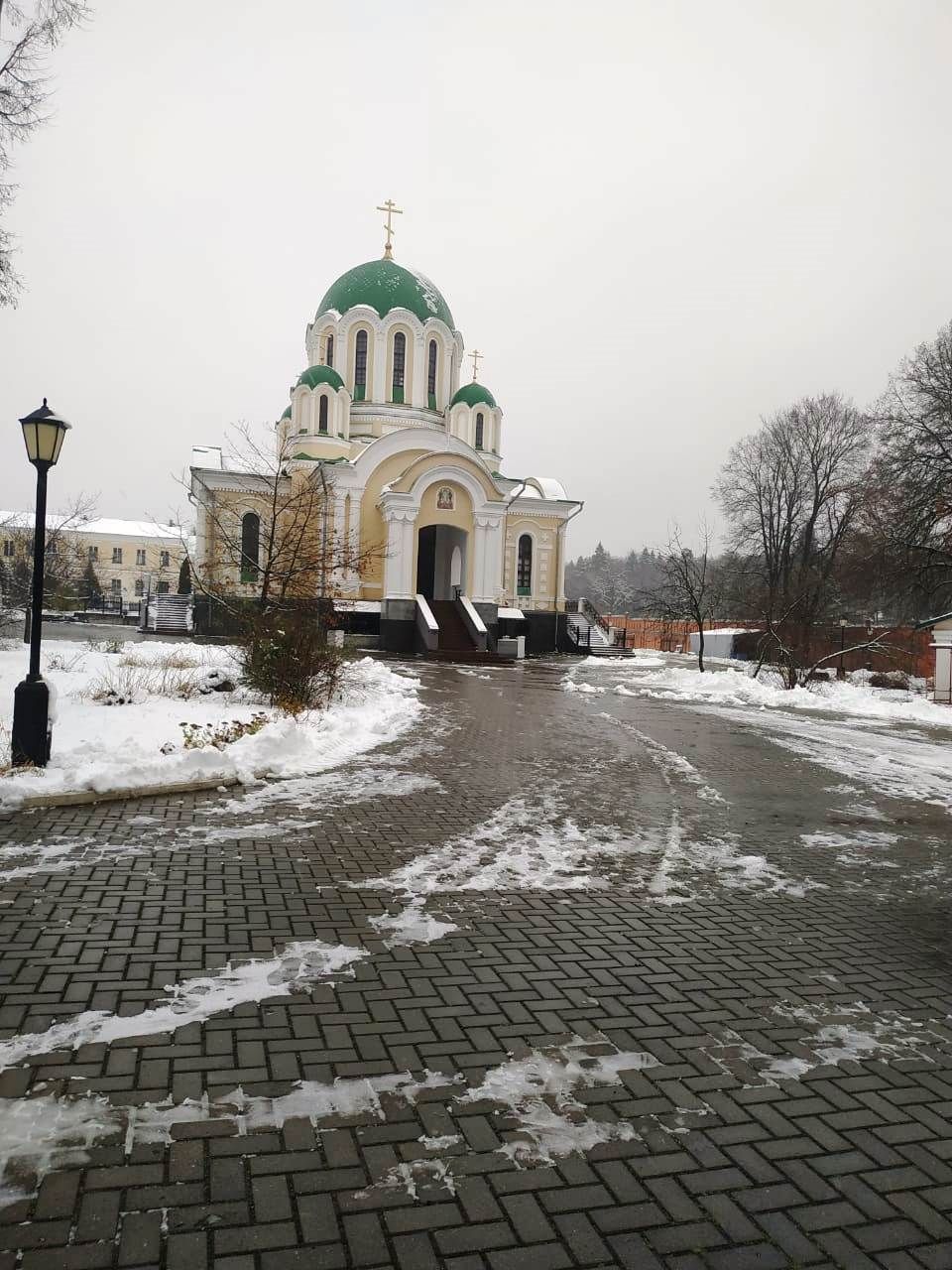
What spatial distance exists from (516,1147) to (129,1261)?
1.25 m

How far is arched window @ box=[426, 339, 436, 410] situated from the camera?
128 ft

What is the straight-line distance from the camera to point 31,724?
295 inches

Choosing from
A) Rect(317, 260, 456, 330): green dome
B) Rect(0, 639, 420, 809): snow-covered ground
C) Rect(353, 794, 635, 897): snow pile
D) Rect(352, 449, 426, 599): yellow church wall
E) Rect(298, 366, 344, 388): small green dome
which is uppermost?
Rect(317, 260, 456, 330): green dome

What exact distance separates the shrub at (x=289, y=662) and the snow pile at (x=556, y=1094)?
880 centimetres

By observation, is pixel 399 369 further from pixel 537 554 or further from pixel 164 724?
pixel 164 724

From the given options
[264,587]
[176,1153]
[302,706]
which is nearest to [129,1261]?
[176,1153]

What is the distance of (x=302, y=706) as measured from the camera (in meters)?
12.0

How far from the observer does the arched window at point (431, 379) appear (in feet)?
128

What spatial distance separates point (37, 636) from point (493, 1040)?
6.23m

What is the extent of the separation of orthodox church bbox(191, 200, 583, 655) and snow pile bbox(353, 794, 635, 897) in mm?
22084

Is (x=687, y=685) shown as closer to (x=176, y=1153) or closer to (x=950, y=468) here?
(x=950, y=468)

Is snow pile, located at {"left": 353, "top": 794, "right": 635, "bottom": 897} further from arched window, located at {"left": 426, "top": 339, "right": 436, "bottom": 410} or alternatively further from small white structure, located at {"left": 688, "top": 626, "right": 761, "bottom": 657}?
small white structure, located at {"left": 688, "top": 626, "right": 761, "bottom": 657}

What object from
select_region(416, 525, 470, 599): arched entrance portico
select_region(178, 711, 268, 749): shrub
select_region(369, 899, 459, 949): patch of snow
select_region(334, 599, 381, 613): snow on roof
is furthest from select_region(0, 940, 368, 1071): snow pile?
select_region(416, 525, 470, 599): arched entrance portico

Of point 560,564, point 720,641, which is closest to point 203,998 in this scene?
point 560,564
